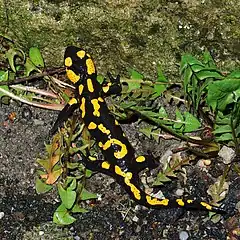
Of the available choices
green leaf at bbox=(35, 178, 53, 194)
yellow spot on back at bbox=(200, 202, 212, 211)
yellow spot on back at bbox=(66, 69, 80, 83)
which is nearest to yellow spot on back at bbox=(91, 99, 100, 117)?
yellow spot on back at bbox=(66, 69, 80, 83)

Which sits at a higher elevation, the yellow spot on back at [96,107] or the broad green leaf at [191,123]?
the broad green leaf at [191,123]

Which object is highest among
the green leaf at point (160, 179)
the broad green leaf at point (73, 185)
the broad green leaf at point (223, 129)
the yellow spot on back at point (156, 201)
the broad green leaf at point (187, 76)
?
the broad green leaf at point (187, 76)

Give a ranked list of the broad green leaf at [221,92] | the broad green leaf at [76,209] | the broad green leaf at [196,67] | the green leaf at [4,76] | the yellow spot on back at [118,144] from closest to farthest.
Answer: the broad green leaf at [221,92], the broad green leaf at [196,67], the broad green leaf at [76,209], the yellow spot on back at [118,144], the green leaf at [4,76]

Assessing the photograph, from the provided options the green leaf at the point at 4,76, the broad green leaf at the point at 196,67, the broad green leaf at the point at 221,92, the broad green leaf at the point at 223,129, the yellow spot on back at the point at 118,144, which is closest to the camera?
the broad green leaf at the point at 221,92

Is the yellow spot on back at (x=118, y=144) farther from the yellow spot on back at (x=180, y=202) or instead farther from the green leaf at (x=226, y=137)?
the green leaf at (x=226, y=137)

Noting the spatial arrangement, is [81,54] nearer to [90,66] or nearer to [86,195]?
[90,66]

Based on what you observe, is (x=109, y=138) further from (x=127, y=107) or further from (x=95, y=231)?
(x=95, y=231)

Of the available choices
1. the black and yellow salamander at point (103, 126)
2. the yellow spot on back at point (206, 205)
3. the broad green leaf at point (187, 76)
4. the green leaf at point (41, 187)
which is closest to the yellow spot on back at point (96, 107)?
the black and yellow salamander at point (103, 126)
